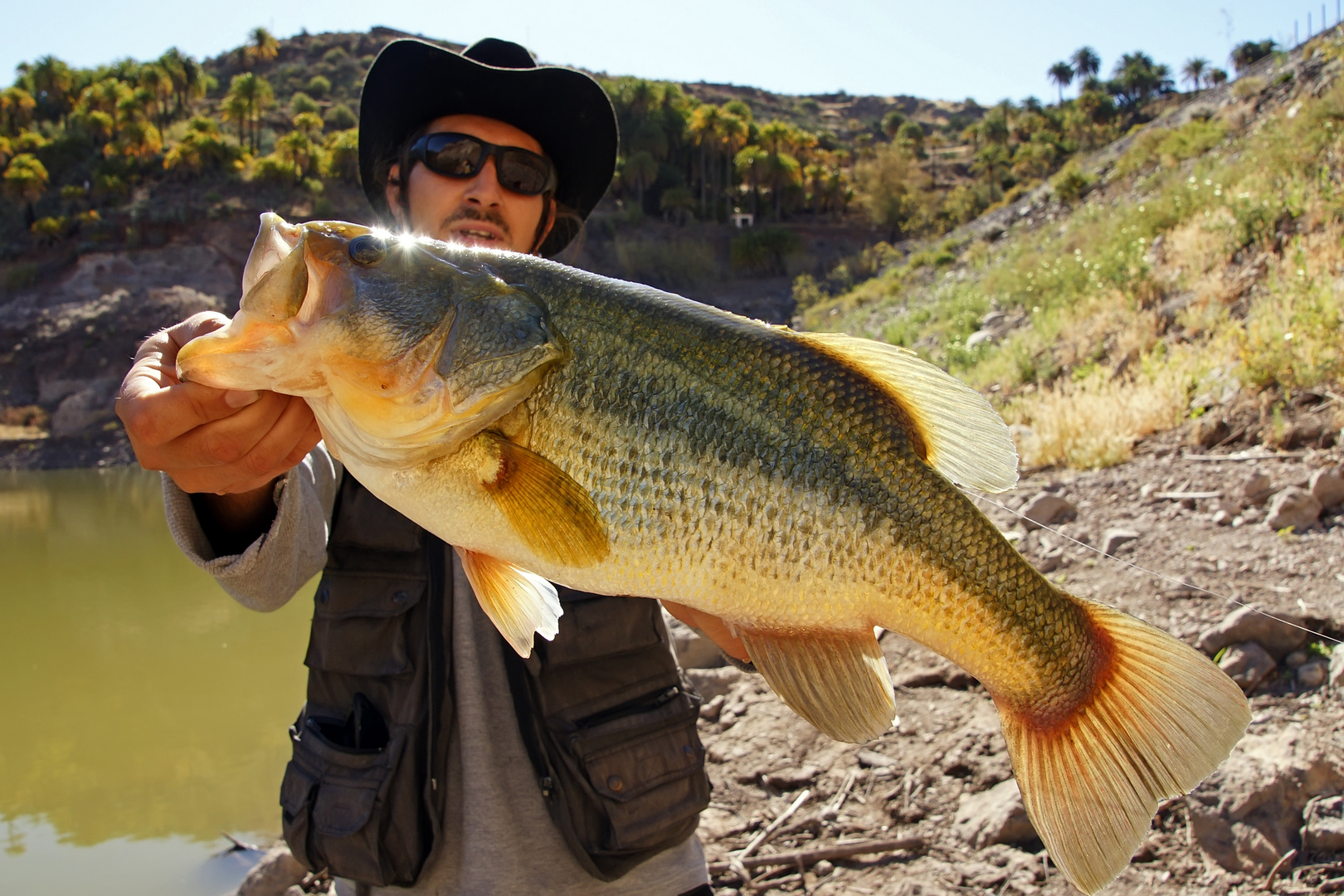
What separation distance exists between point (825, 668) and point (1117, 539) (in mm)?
3765

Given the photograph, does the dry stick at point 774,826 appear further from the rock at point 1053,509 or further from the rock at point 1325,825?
the rock at point 1053,509

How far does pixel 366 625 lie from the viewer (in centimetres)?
195

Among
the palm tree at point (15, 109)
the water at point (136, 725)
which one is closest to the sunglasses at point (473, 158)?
the water at point (136, 725)

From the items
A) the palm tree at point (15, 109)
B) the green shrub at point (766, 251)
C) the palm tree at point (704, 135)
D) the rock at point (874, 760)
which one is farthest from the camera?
the palm tree at point (704, 135)

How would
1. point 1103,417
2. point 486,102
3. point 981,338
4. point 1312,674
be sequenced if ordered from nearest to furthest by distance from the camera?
1. point 486,102
2. point 1312,674
3. point 1103,417
4. point 981,338

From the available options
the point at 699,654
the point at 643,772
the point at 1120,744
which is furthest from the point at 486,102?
the point at 699,654

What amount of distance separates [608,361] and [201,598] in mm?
11737

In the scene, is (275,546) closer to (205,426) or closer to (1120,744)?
(205,426)

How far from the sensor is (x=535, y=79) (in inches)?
101

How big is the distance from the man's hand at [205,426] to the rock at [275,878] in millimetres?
3533

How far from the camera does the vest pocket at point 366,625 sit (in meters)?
1.93

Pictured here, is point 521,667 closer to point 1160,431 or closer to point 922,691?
point 922,691

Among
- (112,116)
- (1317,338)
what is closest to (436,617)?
(1317,338)

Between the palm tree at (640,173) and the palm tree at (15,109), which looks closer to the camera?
the palm tree at (15,109)
